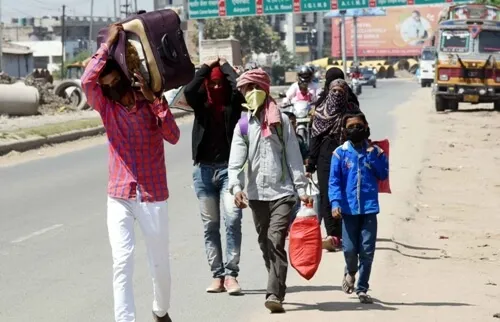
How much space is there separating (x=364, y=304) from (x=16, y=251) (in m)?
4.01

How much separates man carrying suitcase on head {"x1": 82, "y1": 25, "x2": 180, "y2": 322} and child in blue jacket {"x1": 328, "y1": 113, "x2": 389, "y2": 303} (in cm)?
202

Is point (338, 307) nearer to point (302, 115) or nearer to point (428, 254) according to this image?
point (428, 254)

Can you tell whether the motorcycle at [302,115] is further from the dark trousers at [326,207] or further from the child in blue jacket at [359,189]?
the child in blue jacket at [359,189]

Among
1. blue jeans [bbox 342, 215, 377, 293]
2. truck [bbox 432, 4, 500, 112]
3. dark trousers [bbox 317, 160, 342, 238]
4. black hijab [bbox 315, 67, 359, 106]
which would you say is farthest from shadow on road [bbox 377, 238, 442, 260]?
truck [bbox 432, 4, 500, 112]

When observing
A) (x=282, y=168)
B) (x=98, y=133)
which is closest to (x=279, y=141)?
(x=282, y=168)

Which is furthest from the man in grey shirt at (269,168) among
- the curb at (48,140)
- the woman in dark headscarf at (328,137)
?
the curb at (48,140)

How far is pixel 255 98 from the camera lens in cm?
774

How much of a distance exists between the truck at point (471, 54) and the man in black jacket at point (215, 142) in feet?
94.1

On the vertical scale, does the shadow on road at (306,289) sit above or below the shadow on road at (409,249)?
above

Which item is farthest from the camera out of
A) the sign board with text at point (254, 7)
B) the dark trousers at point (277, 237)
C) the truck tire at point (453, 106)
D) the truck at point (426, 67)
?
the truck at point (426, 67)

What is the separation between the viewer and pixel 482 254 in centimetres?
1143

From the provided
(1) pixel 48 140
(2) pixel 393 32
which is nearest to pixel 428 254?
(1) pixel 48 140

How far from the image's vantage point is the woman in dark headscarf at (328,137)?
10.0 metres

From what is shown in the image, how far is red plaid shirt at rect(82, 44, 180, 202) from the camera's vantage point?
640 cm
